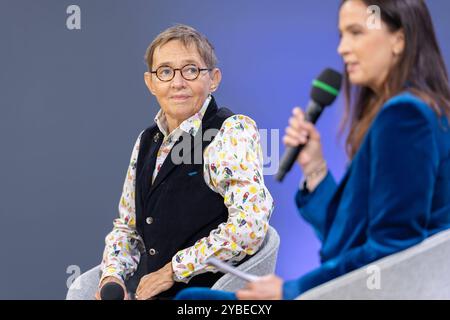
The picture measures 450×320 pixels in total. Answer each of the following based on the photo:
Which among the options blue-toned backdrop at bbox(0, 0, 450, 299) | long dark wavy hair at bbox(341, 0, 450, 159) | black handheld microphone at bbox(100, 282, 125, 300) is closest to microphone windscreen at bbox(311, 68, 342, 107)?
long dark wavy hair at bbox(341, 0, 450, 159)

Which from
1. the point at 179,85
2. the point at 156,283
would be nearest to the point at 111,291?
the point at 156,283

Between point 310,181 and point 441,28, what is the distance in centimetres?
227

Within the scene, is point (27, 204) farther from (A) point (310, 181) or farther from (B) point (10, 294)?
(A) point (310, 181)

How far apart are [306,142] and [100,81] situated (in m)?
2.29

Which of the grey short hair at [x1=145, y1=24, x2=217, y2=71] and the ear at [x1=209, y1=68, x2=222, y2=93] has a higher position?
the grey short hair at [x1=145, y1=24, x2=217, y2=71]

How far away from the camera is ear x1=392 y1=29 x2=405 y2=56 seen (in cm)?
192

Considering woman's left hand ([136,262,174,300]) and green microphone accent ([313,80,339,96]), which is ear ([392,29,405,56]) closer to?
green microphone accent ([313,80,339,96])

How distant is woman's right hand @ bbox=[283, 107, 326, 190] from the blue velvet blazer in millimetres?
41

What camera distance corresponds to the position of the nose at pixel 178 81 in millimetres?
2766

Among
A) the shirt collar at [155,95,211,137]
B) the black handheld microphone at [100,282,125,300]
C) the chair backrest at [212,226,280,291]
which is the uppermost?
the shirt collar at [155,95,211,137]

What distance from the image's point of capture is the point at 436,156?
1.80 m

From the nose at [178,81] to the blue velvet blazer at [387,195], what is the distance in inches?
35.8

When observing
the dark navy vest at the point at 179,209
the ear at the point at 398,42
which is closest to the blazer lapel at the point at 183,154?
the dark navy vest at the point at 179,209

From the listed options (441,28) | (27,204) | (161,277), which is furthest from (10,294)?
(441,28)
